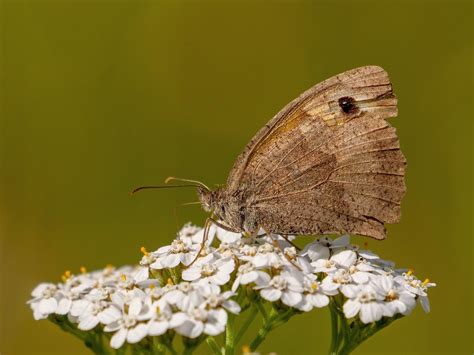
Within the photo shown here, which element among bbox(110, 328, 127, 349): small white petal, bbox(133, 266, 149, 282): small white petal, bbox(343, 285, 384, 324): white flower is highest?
bbox(133, 266, 149, 282): small white petal

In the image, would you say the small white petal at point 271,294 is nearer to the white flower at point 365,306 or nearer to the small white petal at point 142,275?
the white flower at point 365,306

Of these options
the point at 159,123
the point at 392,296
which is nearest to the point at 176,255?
the point at 392,296

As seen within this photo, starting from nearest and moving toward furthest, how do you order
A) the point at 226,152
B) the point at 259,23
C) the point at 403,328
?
1. the point at 403,328
2. the point at 226,152
3. the point at 259,23

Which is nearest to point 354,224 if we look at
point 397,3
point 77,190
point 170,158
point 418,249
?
point 418,249

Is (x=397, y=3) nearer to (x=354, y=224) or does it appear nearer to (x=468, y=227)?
(x=468, y=227)

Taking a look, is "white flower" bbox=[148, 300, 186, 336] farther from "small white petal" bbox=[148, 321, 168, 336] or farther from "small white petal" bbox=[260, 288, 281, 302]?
"small white petal" bbox=[260, 288, 281, 302]

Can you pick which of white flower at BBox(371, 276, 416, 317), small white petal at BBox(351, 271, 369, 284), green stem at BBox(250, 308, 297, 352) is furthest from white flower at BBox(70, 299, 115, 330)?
white flower at BBox(371, 276, 416, 317)
